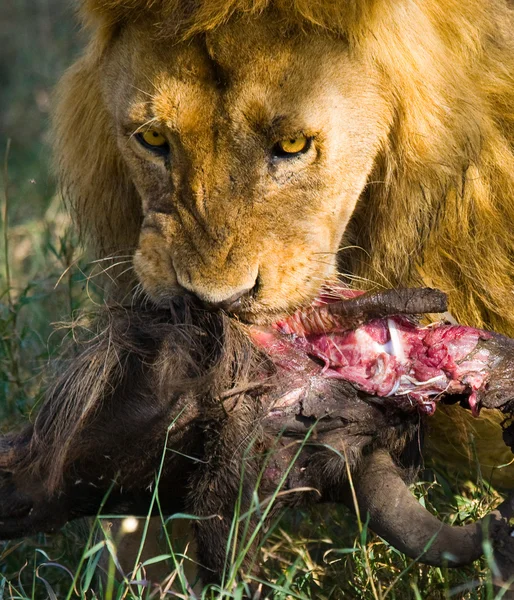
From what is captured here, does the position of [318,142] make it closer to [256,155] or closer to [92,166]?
[256,155]

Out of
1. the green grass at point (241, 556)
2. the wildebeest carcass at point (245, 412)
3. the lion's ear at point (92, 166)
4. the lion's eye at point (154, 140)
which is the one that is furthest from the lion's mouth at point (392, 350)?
the lion's ear at point (92, 166)

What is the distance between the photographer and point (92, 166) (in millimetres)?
3137

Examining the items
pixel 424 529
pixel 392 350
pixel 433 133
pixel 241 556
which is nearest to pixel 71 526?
pixel 241 556

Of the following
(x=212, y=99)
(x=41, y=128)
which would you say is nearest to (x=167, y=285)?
(x=212, y=99)

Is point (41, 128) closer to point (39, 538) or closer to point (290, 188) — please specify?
point (39, 538)

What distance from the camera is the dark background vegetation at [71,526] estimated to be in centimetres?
243

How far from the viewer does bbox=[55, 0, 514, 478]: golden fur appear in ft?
7.90

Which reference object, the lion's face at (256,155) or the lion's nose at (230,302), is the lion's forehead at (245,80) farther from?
the lion's nose at (230,302)

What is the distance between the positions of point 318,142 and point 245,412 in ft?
2.41

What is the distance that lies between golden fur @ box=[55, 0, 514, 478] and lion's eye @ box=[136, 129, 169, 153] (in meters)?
0.03

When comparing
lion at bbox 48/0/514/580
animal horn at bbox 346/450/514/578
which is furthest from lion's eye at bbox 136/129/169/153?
animal horn at bbox 346/450/514/578

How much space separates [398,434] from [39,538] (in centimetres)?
135

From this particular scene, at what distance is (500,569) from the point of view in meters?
1.90

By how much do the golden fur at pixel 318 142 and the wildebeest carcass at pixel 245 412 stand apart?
0.65 feet
